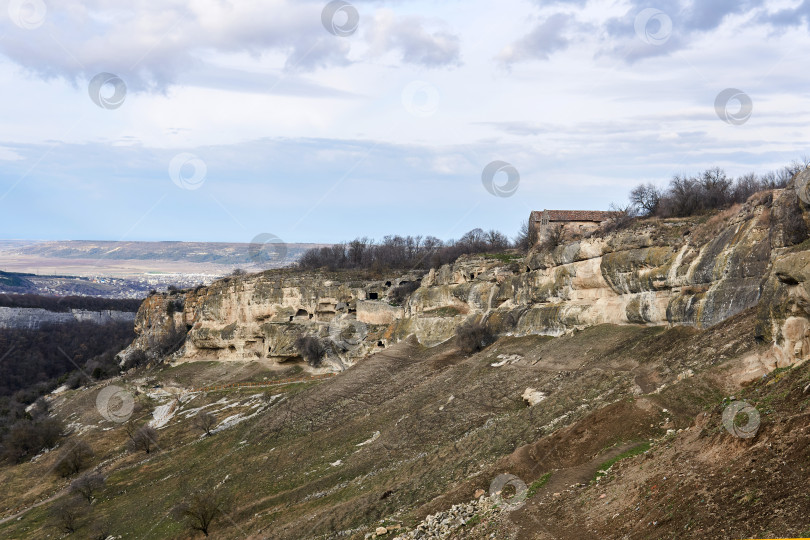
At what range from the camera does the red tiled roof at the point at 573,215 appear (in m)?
55.4

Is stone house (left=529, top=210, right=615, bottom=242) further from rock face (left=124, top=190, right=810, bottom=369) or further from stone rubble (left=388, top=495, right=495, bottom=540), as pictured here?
stone rubble (left=388, top=495, right=495, bottom=540)

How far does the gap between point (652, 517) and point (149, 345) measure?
84.0 m

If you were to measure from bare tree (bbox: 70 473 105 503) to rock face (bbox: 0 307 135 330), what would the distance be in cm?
10276

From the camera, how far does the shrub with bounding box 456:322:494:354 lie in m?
41.3

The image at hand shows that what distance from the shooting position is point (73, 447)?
43.4 m

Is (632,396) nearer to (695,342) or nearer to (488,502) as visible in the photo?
(695,342)

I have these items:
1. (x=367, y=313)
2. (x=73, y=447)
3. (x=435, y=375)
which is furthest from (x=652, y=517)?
(x=367, y=313)

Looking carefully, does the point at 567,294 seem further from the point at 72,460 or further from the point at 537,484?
the point at 72,460

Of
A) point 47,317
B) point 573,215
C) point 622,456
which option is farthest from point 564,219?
point 47,317

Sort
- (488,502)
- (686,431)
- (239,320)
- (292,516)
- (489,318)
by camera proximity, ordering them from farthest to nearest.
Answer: (239,320) → (489,318) → (292,516) → (488,502) → (686,431)

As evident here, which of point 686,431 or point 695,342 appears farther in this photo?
point 695,342

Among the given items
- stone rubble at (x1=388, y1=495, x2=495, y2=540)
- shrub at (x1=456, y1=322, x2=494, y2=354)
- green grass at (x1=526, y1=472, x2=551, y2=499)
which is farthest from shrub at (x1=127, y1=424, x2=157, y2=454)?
green grass at (x1=526, y1=472, x2=551, y2=499)

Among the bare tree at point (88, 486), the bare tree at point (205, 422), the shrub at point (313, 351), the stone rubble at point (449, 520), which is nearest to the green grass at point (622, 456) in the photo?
the stone rubble at point (449, 520)

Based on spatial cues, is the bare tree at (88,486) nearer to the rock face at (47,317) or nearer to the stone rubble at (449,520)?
the stone rubble at (449,520)
